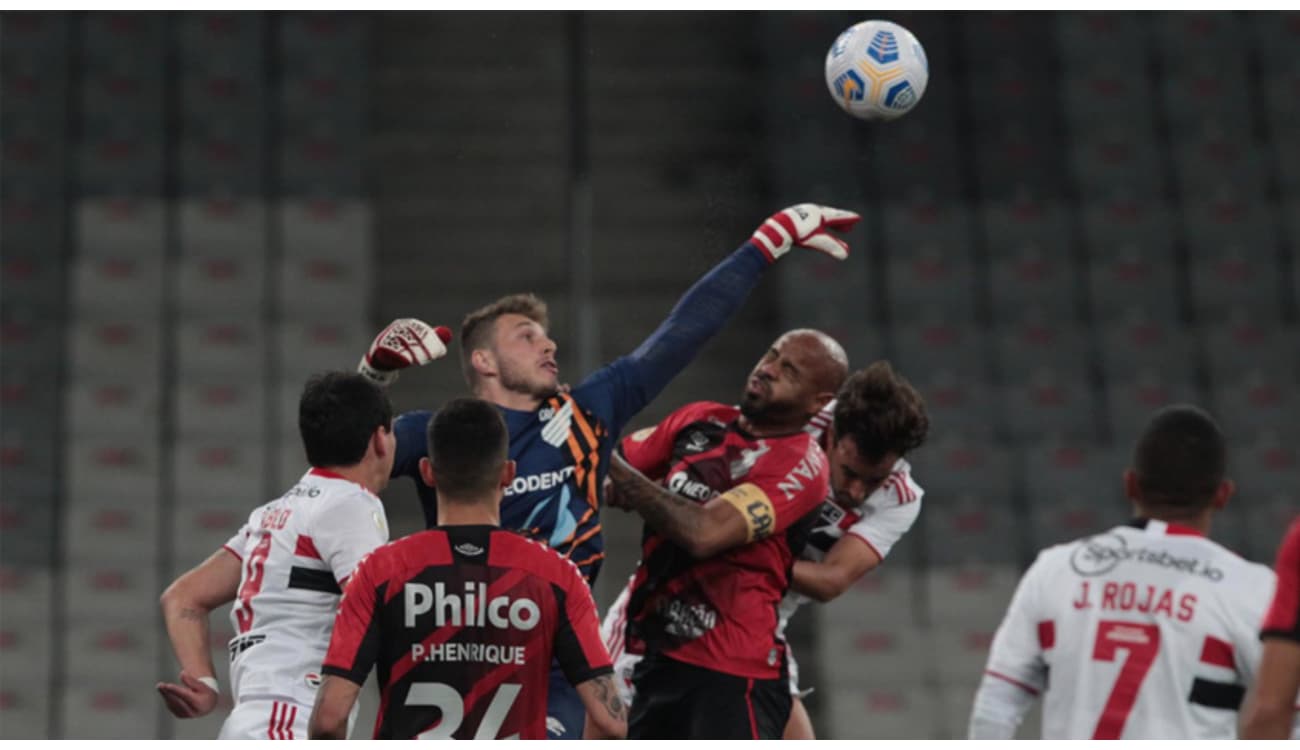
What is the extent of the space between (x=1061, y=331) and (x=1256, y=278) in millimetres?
1438

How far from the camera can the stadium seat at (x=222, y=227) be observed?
12.0 m

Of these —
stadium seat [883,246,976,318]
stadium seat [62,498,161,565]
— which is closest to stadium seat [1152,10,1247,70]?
stadium seat [883,246,976,318]

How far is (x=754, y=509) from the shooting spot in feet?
17.6

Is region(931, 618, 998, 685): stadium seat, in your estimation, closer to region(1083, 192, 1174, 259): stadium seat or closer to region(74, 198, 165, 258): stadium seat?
region(1083, 192, 1174, 259): stadium seat

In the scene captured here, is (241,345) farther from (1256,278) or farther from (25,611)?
(1256,278)

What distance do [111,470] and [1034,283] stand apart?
6.03 m

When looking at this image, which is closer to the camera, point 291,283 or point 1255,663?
point 1255,663

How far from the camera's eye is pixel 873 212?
12180 millimetres

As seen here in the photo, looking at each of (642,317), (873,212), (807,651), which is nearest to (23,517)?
(642,317)

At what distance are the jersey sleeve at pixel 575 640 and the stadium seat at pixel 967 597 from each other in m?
6.74

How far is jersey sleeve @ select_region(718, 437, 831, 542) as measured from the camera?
5367 mm

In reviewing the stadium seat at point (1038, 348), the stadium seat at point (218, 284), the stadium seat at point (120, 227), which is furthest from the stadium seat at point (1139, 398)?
the stadium seat at point (120, 227)

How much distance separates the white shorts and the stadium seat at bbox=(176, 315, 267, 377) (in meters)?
6.99

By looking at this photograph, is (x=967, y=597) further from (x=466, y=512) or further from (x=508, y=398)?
(x=466, y=512)
